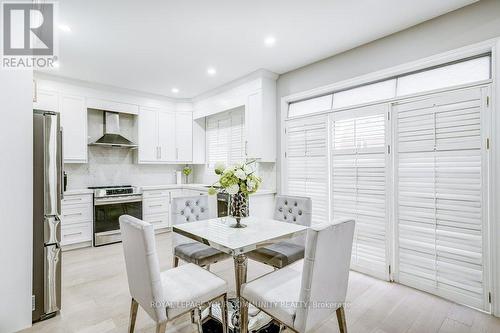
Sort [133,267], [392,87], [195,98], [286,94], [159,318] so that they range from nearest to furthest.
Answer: [159,318], [133,267], [392,87], [286,94], [195,98]

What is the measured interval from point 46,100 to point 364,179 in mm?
4797

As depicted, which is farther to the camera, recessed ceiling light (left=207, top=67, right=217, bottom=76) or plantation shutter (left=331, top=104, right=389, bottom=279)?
recessed ceiling light (left=207, top=67, right=217, bottom=76)

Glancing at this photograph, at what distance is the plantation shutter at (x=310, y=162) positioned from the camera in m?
3.40

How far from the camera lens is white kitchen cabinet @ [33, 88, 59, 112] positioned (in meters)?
3.89

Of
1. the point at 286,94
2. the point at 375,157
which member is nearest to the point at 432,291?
the point at 375,157

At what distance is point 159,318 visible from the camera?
1.48 m

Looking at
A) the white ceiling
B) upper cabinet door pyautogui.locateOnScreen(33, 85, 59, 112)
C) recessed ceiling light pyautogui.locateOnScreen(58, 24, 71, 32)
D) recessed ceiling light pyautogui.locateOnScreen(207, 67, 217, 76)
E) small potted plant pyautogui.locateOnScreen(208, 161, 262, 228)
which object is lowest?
small potted plant pyautogui.locateOnScreen(208, 161, 262, 228)

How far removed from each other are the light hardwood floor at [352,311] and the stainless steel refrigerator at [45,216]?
175mm

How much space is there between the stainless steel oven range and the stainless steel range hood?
32.5 inches

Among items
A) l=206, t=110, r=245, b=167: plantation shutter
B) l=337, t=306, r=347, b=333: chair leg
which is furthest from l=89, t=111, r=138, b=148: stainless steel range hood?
l=337, t=306, r=347, b=333: chair leg

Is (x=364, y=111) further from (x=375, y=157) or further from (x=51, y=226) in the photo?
(x=51, y=226)

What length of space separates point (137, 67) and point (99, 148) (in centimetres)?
191

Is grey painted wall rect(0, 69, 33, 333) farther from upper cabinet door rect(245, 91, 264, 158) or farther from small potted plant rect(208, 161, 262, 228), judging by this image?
upper cabinet door rect(245, 91, 264, 158)

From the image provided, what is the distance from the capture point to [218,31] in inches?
107
